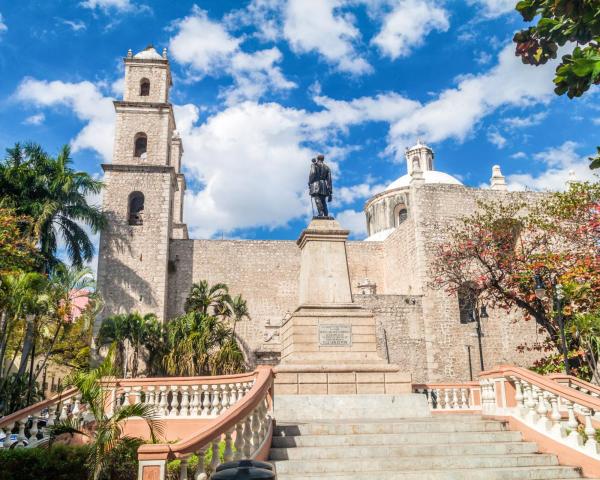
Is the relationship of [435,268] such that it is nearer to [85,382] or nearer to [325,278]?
[325,278]

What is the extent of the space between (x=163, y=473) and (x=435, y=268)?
2313 centimetres

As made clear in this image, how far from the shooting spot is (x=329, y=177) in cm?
1355

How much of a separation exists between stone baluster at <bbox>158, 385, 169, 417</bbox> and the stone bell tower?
1643 cm

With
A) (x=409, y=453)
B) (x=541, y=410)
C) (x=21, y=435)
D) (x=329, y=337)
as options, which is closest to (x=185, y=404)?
(x=21, y=435)

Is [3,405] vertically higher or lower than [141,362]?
lower

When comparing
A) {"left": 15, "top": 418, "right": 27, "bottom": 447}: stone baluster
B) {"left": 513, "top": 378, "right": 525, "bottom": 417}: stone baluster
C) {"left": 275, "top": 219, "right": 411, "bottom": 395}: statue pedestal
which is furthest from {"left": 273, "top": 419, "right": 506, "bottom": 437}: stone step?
{"left": 15, "top": 418, "right": 27, "bottom": 447}: stone baluster

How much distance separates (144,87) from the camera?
30.6m

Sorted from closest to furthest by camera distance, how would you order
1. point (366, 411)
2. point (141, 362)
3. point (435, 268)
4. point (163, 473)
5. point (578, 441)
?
point (163, 473), point (578, 441), point (366, 411), point (141, 362), point (435, 268)

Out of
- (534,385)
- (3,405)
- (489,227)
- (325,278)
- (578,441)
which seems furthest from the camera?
(489,227)

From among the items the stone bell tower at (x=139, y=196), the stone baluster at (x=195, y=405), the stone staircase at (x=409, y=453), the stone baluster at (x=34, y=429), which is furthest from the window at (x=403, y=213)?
the stone baluster at (x=34, y=429)

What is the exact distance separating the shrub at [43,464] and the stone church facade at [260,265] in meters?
17.4

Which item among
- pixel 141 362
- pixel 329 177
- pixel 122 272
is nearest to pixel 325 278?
pixel 329 177

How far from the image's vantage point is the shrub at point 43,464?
729cm

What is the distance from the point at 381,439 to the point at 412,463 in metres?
0.76
